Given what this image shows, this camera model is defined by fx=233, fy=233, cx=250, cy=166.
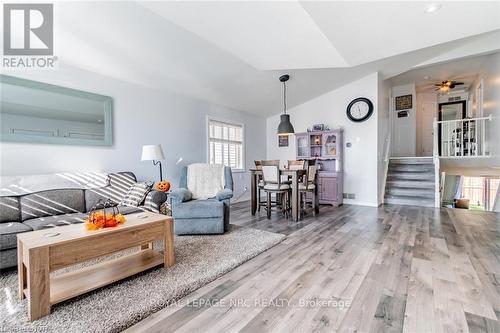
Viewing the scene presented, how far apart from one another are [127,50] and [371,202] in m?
5.23

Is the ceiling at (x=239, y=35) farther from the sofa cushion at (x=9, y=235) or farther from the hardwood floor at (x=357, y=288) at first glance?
the hardwood floor at (x=357, y=288)

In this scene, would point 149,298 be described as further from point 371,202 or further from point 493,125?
point 493,125

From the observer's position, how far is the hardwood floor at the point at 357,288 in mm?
1432

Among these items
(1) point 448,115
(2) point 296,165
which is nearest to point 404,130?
(1) point 448,115

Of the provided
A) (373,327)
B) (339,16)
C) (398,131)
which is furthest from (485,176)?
(373,327)

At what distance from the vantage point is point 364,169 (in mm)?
5188

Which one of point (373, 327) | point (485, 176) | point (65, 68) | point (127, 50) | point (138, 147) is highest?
point (127, 50)

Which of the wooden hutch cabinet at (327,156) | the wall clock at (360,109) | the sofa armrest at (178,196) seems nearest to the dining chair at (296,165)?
the wooden hutch cabinet at (327,156)

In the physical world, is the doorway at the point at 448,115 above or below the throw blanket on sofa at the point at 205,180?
above

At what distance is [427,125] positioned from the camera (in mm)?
7789

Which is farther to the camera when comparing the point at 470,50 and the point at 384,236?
the point at 470,50

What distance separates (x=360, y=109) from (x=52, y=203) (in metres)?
5.61

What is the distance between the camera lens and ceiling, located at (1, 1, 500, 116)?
2420 mm

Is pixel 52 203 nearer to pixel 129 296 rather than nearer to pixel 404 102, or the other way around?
pixel 129 296
